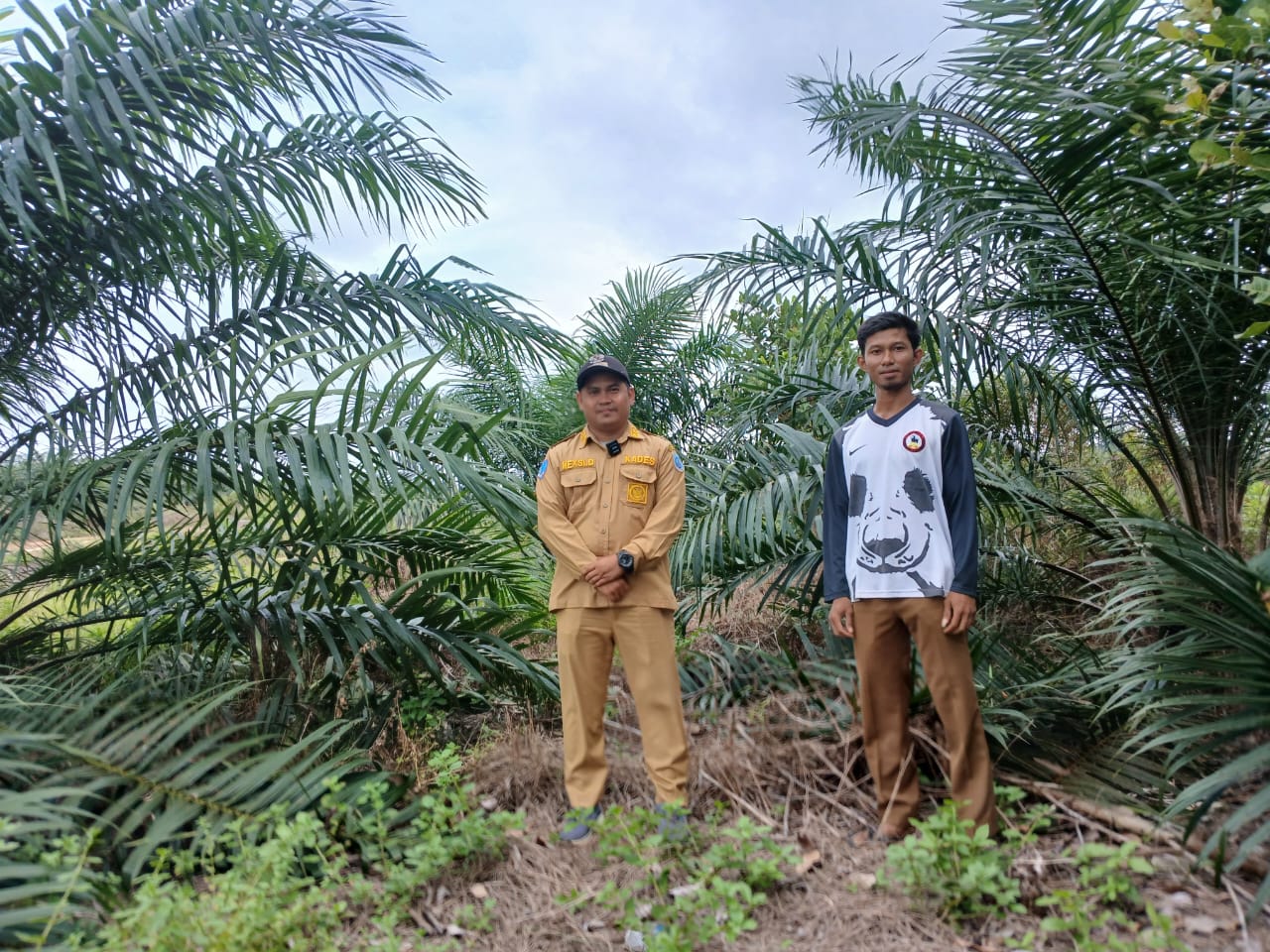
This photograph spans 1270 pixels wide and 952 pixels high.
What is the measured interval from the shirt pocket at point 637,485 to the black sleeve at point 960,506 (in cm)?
100

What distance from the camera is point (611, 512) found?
10.4ft

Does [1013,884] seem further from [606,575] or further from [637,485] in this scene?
[637,485]

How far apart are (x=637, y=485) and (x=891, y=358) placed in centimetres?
96

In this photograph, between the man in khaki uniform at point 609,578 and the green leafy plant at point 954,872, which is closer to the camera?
the green leafy plant at point 954,872

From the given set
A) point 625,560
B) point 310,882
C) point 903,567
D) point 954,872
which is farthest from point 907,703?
point 310,882

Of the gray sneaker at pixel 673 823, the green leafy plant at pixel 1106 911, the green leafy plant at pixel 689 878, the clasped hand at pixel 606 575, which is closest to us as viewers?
the green leafy plant at pixel 1106 911

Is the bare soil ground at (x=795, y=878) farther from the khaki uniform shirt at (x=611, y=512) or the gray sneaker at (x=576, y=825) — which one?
the khaki uniform shirt at (x=611, y=512)

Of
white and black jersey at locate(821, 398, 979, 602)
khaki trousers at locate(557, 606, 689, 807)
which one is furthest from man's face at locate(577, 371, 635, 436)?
white and black jersey at locate(821, 398, 979, 602)

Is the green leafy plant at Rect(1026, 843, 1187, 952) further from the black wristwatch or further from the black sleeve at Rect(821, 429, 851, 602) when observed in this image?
the black wristwatch

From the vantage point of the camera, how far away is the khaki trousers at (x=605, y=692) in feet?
10.0

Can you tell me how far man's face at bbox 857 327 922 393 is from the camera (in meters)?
2.79

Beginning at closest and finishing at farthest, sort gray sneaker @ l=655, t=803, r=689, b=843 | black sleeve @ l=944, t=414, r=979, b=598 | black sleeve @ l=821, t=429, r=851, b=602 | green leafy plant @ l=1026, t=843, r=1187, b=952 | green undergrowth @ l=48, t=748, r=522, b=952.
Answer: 1. green leafy plant @ l=1026, t=843, r=1187, b=952
2. green undergrowth @ l=48, t=748, r=522, b=952
3. black sleeve @ l=944, t=414, r=979, b=598
4. gray sneaker @ l=655, t=803, r=689, b=843
5. black sleeve @ l=821, t=429, r=851, b=602

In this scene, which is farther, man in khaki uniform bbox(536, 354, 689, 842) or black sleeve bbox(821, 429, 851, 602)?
man in khaki uniform bbox(536, 354, 689, 842)

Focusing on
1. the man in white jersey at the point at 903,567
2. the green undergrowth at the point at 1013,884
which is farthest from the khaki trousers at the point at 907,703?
the green undergrowth at the point at 1013,884
